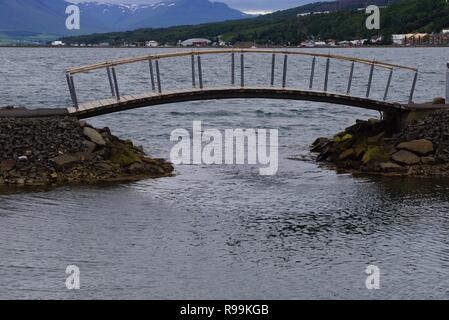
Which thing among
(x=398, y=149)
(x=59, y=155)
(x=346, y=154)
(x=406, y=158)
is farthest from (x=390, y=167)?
(x=59, y=155)

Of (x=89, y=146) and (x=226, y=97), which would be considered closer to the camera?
(x=89, y=146)

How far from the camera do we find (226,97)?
31.8m

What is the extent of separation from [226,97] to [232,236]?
11.0m


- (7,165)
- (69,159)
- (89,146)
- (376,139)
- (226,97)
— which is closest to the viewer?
(7,165)

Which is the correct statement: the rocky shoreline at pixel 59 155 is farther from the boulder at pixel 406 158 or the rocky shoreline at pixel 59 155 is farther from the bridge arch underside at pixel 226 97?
the boulder at pixel 406 158

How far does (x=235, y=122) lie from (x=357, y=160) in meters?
21.4

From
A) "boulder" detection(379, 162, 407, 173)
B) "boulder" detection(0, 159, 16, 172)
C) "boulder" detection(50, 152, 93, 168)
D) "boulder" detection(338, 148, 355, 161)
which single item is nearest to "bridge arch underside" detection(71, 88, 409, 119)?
"boulder" detection(338, 148, 355, 161)

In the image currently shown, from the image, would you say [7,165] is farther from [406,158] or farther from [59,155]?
[406,158]

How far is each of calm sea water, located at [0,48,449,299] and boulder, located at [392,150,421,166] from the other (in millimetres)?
1351

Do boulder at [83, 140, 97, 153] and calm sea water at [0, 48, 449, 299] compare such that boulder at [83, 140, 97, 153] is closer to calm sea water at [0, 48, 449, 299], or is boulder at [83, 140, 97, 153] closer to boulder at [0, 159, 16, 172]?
calm sea water at [0, 48, 449, 299]

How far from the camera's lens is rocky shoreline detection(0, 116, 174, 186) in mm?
27516

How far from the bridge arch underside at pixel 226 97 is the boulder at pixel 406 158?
2386mm
